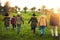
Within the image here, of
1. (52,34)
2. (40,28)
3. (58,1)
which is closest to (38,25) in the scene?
(40,28)

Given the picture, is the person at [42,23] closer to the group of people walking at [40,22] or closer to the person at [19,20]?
the group of people walking at [40,22]

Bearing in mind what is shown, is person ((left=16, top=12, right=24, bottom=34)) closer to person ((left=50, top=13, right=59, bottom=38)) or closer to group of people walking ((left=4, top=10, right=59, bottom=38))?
group of people walking ((left=4, top=10, right=59, bottom=38))

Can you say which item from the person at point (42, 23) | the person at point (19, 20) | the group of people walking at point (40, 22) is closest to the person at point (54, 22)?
the group of people walking at point (40, 22)

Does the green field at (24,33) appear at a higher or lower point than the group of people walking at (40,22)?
lower

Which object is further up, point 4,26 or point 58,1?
point 58,1

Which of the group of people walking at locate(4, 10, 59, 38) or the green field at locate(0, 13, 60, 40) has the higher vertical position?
the group of people walking at locate(4, 10, 59, 38)

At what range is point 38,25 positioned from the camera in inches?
123

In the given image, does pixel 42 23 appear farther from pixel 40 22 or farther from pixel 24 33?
pixel 24 33

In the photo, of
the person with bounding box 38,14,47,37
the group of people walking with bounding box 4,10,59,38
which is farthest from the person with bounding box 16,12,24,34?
the person with bounding box 38,14,47,37

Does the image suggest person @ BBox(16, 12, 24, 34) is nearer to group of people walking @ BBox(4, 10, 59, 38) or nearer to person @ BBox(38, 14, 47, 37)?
group of people walking @ BBox(4, 10, 59, 38)

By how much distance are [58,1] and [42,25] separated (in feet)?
1.41

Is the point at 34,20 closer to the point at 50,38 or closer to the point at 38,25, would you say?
the point at 38,25

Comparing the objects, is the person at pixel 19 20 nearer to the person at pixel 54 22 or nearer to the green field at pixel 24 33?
the green field at pixel 24 33

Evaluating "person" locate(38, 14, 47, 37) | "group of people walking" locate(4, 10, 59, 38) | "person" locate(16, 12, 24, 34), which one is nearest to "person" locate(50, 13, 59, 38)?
"group of people walking" locate(4, 10, 59, 38)
